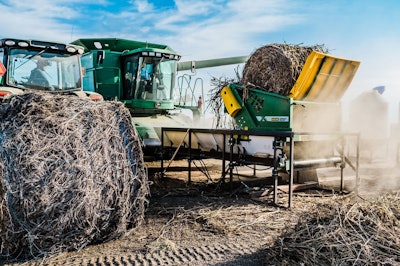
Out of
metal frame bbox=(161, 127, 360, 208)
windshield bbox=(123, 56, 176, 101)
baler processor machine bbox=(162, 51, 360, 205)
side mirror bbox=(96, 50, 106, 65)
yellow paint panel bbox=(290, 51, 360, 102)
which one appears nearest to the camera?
metal frame bbox=(161, 127, 360, 208)

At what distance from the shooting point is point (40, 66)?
6.28 m

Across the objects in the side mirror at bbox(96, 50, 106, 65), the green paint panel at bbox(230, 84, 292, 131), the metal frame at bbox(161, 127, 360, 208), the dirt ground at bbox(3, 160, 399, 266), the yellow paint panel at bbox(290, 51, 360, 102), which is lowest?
the dirt ground at bbox(3, 160, 399, 266)

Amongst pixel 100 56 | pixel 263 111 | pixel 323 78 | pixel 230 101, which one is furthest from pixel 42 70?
pixel 323 78

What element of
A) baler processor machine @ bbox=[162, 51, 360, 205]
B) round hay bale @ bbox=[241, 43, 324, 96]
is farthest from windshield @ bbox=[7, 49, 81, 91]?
round hay bale @ bbox=[241, 43, 324, 96]

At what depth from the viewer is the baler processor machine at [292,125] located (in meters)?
5.84

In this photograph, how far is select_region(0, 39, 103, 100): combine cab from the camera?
19.9 ft

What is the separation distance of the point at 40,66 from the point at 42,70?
0.07m

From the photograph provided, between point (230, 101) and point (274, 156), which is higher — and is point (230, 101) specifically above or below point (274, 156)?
above

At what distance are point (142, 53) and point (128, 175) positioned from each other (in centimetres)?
541

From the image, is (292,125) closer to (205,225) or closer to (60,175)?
(205,225)

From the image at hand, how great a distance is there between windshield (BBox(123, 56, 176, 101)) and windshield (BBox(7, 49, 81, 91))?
7.58ft

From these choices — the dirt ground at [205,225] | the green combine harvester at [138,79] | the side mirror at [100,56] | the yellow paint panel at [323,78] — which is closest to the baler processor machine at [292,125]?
the yellow paint panel at [323,78]

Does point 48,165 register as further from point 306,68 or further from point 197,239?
point 306,68

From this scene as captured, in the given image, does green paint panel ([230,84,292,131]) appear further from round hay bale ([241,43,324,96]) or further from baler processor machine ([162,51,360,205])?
round hay bale ([241,43,324,96])
